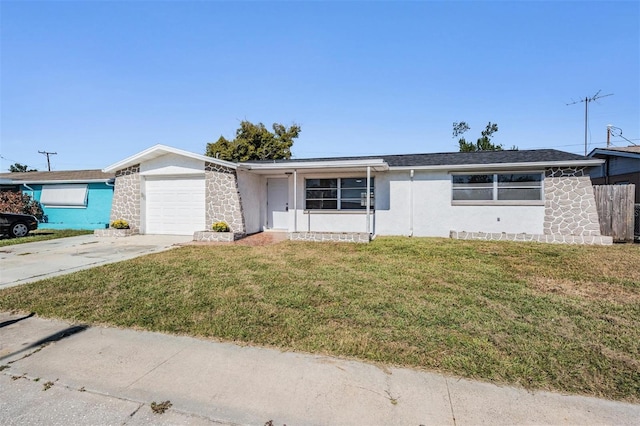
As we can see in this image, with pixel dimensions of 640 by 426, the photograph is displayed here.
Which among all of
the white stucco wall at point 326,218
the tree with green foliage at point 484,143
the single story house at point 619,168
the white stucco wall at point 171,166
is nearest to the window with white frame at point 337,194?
the white stucco wall at point 326,218

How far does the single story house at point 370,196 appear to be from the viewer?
36.9 feet

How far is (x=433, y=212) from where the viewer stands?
41.0ft

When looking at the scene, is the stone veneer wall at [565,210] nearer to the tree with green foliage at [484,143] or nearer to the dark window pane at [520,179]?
the dark window pane at [520,179]

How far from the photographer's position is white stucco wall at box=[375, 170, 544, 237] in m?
11.7

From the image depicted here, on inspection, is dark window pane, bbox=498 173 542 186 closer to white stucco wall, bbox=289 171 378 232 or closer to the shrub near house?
white stucco wall, bbox=289 171 378 232

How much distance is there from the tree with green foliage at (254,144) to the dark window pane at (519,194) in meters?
24.4

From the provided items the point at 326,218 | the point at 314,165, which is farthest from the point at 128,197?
the point at 326,218

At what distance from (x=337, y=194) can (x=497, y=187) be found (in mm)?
6023

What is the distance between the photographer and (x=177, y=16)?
399 inches

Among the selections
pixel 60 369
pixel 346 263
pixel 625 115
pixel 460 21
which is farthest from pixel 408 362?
pixel 625 115

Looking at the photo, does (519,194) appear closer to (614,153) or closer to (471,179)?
(471,179)

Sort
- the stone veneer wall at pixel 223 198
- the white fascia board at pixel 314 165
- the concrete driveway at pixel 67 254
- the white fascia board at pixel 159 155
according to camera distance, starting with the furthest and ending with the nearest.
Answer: the stone veneer wall at pixel 223 198, the white fascia board at pixel 159 155, the white fascia board at pixel 314 165, the concrete driveway at pixel 67 254

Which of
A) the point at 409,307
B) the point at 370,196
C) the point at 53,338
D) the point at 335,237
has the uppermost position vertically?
the point at 370,196

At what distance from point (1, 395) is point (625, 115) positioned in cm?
3709
